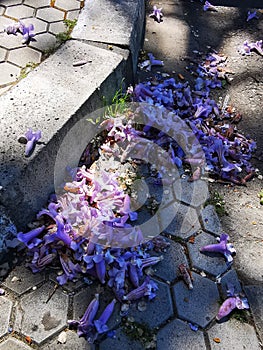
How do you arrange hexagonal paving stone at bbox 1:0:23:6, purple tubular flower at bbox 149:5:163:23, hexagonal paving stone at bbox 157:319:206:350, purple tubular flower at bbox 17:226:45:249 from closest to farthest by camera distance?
hexagonal paving stone at bbox 157:319:206:350
purple tubular flower at bbox 17:226:45:249
hexagonal paving stone at bbox 1:0:23:6
purple tubular flower at bbox 149:5:163:23

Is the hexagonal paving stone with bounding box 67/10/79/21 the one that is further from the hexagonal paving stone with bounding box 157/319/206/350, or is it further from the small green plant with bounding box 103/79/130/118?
the hexagonal paving stone with bounding box 157/319/206/350

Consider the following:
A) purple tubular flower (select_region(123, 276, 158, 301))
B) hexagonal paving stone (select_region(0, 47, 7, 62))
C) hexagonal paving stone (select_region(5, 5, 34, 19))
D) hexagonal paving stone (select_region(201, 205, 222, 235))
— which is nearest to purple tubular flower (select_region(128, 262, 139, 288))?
purple tubular flower (select_region(123, 276, 158, 301))

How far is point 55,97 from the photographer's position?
3070 mm

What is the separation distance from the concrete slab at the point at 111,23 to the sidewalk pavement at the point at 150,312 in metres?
1.87

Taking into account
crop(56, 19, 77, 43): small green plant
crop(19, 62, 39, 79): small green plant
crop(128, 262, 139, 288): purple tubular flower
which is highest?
crop(56, 19, 77, 43): small green plant

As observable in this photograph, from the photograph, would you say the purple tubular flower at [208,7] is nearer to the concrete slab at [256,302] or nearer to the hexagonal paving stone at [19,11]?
the hexagonal paving stone at [19,11]

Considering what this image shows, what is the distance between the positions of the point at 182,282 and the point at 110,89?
157 centimetres

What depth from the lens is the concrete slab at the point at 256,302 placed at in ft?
8.43

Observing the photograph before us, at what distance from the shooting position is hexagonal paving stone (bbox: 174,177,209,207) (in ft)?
10.4

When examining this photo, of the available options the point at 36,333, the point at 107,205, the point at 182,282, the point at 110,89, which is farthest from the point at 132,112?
the point at 36,333

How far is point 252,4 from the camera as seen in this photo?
556 centimetres

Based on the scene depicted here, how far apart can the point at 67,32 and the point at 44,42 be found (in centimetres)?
24

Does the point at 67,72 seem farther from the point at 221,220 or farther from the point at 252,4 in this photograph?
the point at 252,4

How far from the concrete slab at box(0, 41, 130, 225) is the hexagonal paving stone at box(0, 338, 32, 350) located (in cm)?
68
